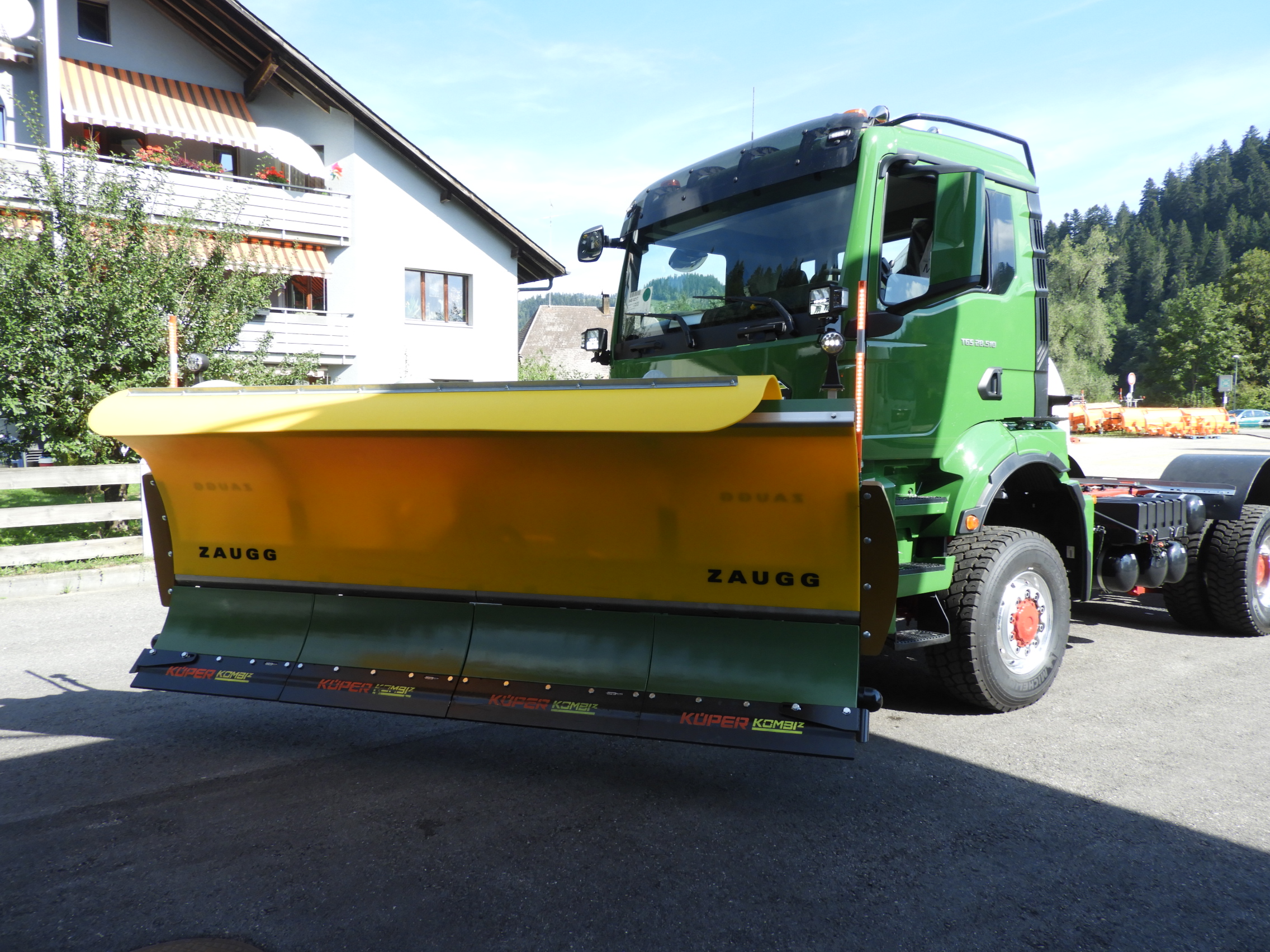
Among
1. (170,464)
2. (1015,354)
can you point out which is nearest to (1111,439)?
(1015,354)

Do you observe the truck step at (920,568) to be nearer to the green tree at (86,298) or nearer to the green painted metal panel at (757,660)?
the green painted metal panel at (757,660)

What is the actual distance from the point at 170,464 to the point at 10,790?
1491mm

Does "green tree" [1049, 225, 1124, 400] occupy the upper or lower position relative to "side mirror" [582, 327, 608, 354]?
upper

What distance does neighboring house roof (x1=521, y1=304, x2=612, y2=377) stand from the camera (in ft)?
145

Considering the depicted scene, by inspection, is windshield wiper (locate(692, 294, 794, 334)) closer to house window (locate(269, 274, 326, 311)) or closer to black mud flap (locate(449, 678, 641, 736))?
black mud flap (locate(449, 678, 641, 736))

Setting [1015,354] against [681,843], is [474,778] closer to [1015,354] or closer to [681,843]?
[681,843]

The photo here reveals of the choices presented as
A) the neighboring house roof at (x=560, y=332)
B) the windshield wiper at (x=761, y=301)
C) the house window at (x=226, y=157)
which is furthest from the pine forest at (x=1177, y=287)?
the windshield wiper at (x=761, y=301)

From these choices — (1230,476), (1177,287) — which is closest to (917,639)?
(1230,476)

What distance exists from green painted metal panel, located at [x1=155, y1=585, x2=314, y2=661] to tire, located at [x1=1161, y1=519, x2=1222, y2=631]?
19.1 ft

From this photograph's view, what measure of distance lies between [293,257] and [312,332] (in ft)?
5.96

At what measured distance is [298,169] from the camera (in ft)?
64.4

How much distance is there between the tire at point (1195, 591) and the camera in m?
6.27

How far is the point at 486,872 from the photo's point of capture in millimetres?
2848

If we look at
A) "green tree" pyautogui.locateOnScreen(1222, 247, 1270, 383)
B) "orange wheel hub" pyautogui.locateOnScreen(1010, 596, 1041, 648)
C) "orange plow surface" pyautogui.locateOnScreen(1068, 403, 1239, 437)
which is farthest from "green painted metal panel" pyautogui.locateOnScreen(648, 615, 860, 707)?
"green tree" pyautogui.locateOnScreen(1222, 247, 1270, 383)
